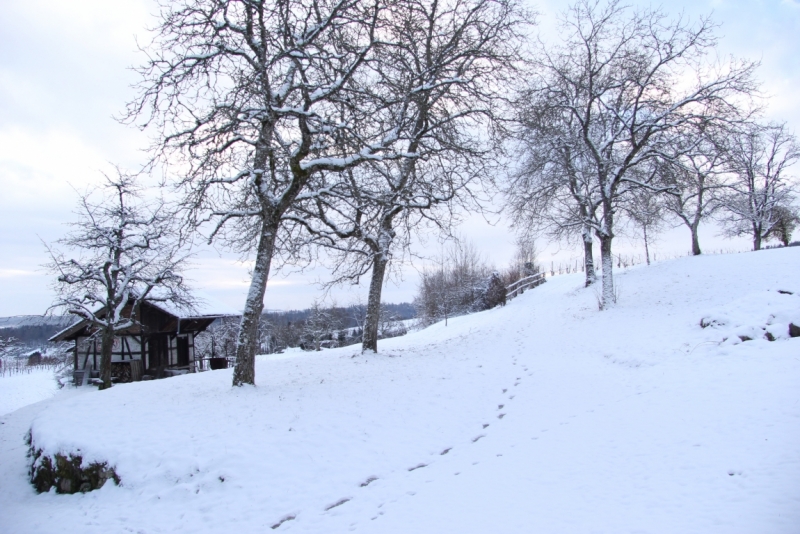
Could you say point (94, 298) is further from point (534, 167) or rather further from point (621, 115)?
point (621, 115)

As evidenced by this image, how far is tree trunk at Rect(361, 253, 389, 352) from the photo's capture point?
13.1 m

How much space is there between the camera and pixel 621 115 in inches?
597

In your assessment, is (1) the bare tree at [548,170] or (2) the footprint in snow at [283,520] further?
(1) the bare tree at [548,170]

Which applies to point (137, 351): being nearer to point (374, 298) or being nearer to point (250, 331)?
point (374, 298)

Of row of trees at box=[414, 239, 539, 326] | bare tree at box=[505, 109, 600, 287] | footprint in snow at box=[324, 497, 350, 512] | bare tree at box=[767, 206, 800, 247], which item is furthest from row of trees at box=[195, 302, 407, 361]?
footprint in snow at box=[324, 497, 350, 512]

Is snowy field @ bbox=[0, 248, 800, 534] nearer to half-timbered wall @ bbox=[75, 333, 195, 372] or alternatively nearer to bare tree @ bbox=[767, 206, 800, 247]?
half-timbered wall @ bbox=[75, 333, 195, 372]

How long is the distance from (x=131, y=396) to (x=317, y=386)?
4146 mm

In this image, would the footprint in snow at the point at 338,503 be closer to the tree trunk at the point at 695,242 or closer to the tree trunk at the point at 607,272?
the tree trunk at the point at 607,272

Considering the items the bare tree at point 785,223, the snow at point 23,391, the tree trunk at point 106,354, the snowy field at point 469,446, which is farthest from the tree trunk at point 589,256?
the snow at point 23,391

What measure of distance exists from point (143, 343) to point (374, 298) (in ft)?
50.7

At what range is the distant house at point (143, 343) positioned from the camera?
812 inches

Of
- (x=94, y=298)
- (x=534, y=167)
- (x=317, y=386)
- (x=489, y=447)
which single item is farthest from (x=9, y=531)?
(x=534, y=167)

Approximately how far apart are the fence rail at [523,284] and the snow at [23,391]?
31.6 metres

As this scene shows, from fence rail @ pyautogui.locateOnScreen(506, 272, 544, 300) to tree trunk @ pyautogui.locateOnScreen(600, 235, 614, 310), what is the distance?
1495 cm
